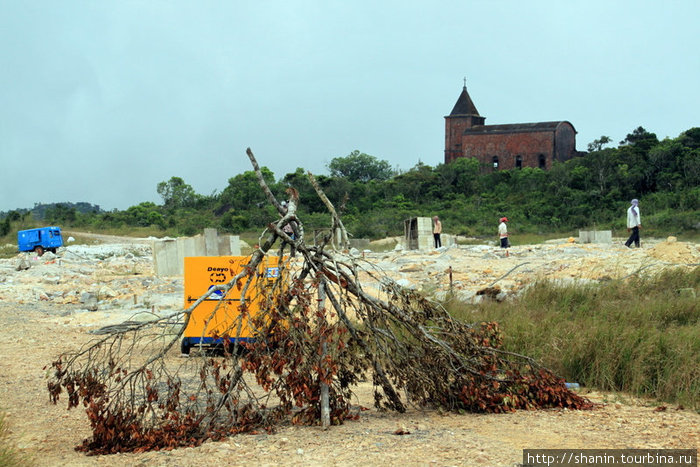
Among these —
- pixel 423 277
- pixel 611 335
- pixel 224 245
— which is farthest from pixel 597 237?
pixel 611 335

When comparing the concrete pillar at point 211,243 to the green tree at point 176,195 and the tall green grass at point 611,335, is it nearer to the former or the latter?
the tall green grass at point 611,335

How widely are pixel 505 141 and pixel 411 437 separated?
175 feet

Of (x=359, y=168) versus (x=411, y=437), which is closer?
(x=411, y=437)

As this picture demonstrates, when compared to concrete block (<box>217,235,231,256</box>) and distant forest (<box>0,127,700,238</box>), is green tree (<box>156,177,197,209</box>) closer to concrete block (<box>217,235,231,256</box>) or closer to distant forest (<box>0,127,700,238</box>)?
distant forest (<box>0,127,700,238</box>)

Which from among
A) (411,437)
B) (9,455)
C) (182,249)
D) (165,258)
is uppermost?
(182,249)

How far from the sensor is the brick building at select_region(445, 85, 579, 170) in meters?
55.2

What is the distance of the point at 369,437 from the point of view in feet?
16.8

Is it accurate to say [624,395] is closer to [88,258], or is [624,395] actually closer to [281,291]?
[281,291]

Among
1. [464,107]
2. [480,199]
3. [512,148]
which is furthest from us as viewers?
[464,107]

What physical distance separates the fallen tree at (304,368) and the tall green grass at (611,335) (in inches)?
41.4

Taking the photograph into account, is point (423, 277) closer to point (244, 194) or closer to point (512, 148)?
point (244, 194)

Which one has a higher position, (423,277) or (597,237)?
(597,237)

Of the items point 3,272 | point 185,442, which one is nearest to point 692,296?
point 185,442

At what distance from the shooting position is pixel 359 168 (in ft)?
218
